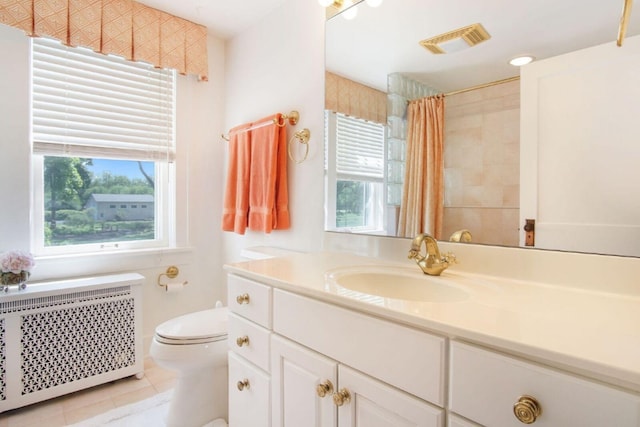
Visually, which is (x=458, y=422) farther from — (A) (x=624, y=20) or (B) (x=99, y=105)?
(B) (x=99, y=105)

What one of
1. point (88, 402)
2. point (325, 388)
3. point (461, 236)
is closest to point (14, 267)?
point (88, 402)

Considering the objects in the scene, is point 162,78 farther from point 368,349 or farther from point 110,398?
point 368,349

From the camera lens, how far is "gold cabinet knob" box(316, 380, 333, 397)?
867mm

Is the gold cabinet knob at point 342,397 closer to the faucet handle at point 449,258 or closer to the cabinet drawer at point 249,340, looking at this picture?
the cabinet drawer at point 249,340

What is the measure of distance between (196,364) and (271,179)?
3.28 feet

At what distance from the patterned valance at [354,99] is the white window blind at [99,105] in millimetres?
1281

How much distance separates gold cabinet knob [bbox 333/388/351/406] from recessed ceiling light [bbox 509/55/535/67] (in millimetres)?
1123

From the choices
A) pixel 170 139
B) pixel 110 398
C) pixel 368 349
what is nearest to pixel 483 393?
pixel 368 349

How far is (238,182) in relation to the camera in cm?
212

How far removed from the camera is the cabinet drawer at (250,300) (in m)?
1.07

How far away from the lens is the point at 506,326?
0.63m

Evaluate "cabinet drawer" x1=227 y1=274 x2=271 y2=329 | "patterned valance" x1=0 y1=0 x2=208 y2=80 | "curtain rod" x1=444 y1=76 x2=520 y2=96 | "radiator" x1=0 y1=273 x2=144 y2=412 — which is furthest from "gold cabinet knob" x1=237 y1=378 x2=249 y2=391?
"patterned valance" x1=0 y1=0 x2=208 y2=80

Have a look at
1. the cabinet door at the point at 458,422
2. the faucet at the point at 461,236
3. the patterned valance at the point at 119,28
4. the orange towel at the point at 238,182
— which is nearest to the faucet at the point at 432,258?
the faucet at the point at 461,236

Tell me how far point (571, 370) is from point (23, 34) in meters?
2.66
